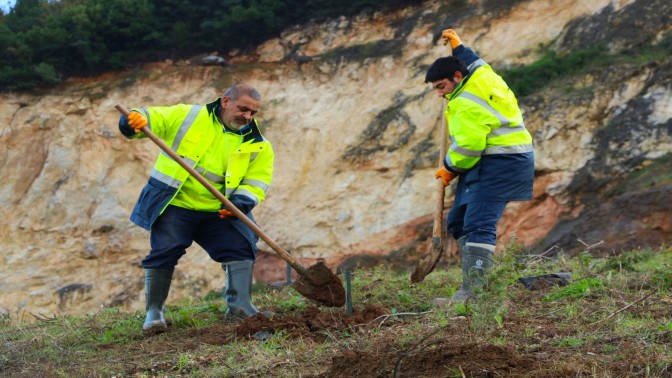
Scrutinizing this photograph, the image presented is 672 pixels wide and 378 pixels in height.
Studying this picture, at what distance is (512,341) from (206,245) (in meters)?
2.58

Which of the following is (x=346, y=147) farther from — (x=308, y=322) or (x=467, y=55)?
(x=308, y=322)

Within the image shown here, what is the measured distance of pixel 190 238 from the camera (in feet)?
20.1

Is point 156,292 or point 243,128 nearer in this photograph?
point 156,292

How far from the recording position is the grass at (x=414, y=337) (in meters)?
3.94

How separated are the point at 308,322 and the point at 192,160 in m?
1.37

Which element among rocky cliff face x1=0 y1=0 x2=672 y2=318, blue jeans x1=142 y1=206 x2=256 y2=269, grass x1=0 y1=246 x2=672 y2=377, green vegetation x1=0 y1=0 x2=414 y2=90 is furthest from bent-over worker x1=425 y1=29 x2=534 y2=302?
green vegetation x1=0 y1=0 x2=414 y2=90

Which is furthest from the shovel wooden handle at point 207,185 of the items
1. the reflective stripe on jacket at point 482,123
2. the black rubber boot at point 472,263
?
the reflective stripe on jacket at point 482,123

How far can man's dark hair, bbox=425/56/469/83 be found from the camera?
19.9 feet

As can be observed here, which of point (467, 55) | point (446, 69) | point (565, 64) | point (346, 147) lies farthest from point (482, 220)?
point (346, 147)

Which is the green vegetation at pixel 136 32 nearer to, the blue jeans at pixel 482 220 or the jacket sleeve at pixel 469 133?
the jacket sleeve at pixel 469 133

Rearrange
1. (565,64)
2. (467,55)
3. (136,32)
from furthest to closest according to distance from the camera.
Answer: (136,32) < (565,64) < (467,55)

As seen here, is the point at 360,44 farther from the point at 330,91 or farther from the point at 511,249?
the point at 511,249

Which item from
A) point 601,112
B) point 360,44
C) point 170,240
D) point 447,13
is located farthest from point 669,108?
point 170,240

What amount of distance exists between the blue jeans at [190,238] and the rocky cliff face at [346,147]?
5364mm
